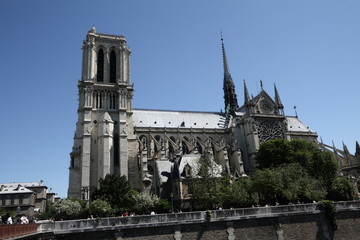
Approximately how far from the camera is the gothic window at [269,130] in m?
57.1

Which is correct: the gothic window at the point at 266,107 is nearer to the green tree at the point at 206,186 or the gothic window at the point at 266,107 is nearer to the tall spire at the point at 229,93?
the tall spire at the point at 229,93

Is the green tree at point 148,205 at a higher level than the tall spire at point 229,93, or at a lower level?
lower

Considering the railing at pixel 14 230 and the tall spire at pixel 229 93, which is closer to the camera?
the railing at pixel 14 230

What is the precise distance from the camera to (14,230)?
13.5 meters

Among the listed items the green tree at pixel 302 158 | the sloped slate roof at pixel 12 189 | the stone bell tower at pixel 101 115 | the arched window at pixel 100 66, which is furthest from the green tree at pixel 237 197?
the sloped slate roof at pixel 12 189

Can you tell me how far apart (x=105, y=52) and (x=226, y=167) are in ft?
100

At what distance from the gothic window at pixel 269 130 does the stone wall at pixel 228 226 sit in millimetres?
30100

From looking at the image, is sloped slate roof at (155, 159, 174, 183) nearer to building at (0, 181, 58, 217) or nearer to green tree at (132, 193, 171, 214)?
green tree at (132, 193, 171, 214)

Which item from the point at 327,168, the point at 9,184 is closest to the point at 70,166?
the point at 9,184

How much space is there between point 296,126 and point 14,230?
67.5 metres

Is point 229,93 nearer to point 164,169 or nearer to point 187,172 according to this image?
point 164,169

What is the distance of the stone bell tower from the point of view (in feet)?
145

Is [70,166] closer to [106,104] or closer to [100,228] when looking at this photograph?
[106,104]

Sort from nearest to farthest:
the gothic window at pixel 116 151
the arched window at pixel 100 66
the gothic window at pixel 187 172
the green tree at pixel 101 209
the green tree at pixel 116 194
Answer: the green tree at pixel 101 209 < the green tree at pixel 116 194 < the gothic window at pixel 187 172 < the gothic window at pixel 116 151 < the arched window at pixel 100 66
